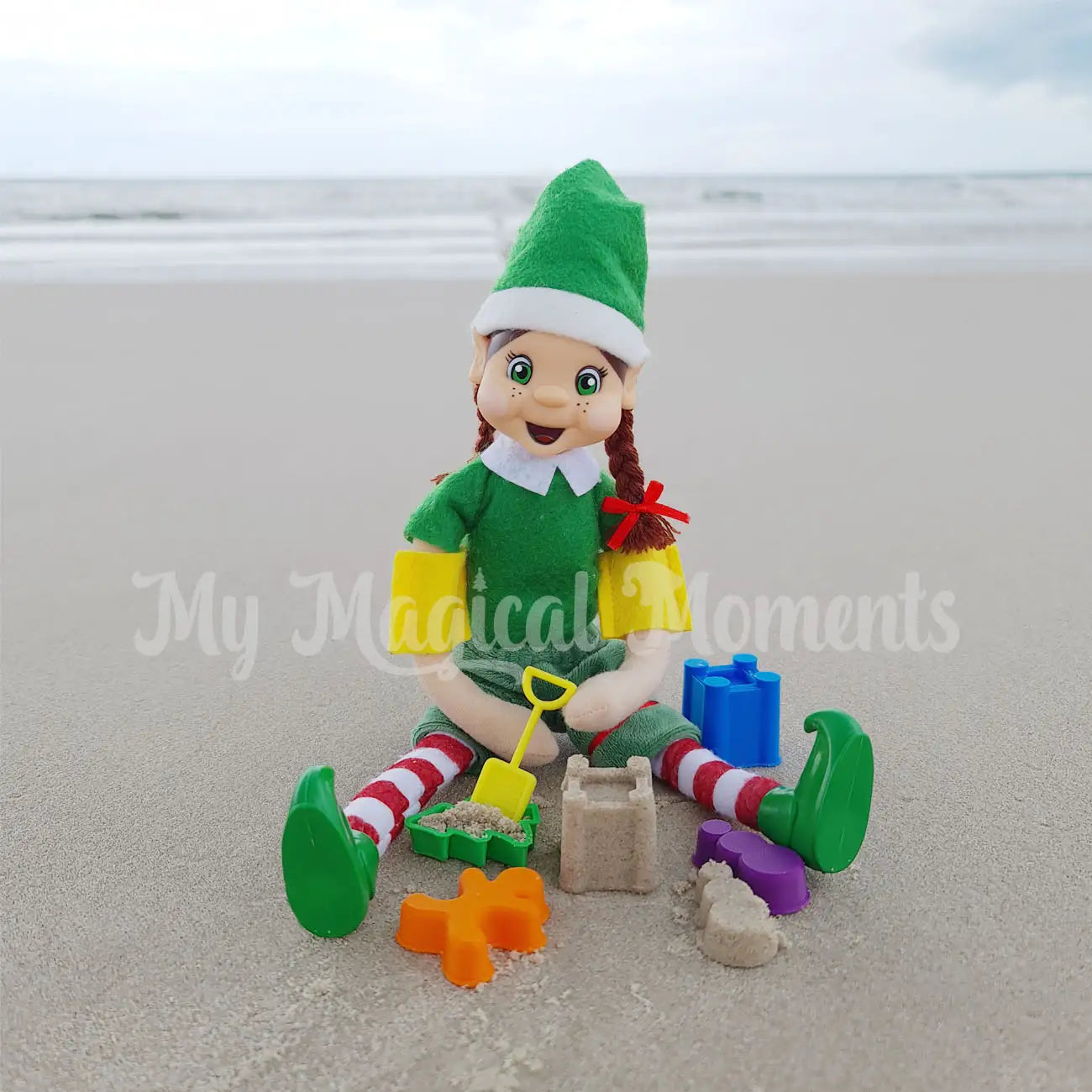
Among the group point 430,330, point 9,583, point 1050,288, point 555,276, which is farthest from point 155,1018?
point 1050,288

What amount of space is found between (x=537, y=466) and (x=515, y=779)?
0.43 meters

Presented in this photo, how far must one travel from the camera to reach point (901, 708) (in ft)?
6.23

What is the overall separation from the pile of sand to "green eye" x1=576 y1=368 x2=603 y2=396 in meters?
0.56

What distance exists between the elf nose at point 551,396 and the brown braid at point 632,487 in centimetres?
15

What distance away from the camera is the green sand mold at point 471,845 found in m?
1.44

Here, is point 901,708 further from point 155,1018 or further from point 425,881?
point 155,1018

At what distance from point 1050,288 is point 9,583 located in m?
4.68

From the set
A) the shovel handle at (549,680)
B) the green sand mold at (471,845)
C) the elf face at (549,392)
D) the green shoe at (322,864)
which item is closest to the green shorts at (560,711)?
the shovel handle at (549,680)

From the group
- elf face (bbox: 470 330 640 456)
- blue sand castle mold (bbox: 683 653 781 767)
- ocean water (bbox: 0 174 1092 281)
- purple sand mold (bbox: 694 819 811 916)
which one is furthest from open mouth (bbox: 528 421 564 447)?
ocean water (bbox: 0 174 1092 281)

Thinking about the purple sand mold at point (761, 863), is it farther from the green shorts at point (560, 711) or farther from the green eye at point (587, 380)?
the green eye at point (587, 380)

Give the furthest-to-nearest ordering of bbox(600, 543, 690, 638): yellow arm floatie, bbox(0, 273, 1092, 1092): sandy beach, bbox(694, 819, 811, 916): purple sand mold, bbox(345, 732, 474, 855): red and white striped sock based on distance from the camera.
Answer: bbox(600, 543, 690, 638): yellow arm floatie
bbox(345, 732, 474, 855): red and white striped sock
bbox(694, 819, 811, 916): purple sand mold
bbox(0, 273, 1092, 1092): sandy beach

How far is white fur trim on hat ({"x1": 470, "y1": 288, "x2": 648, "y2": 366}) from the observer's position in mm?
1538

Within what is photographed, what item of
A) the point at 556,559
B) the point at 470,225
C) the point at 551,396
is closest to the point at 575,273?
the point at 551,396

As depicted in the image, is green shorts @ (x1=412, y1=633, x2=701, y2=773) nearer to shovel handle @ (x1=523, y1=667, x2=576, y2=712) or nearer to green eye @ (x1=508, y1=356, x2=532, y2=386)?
shovel handle @ (x1=523, y1=667, x2=576, y2=712)
